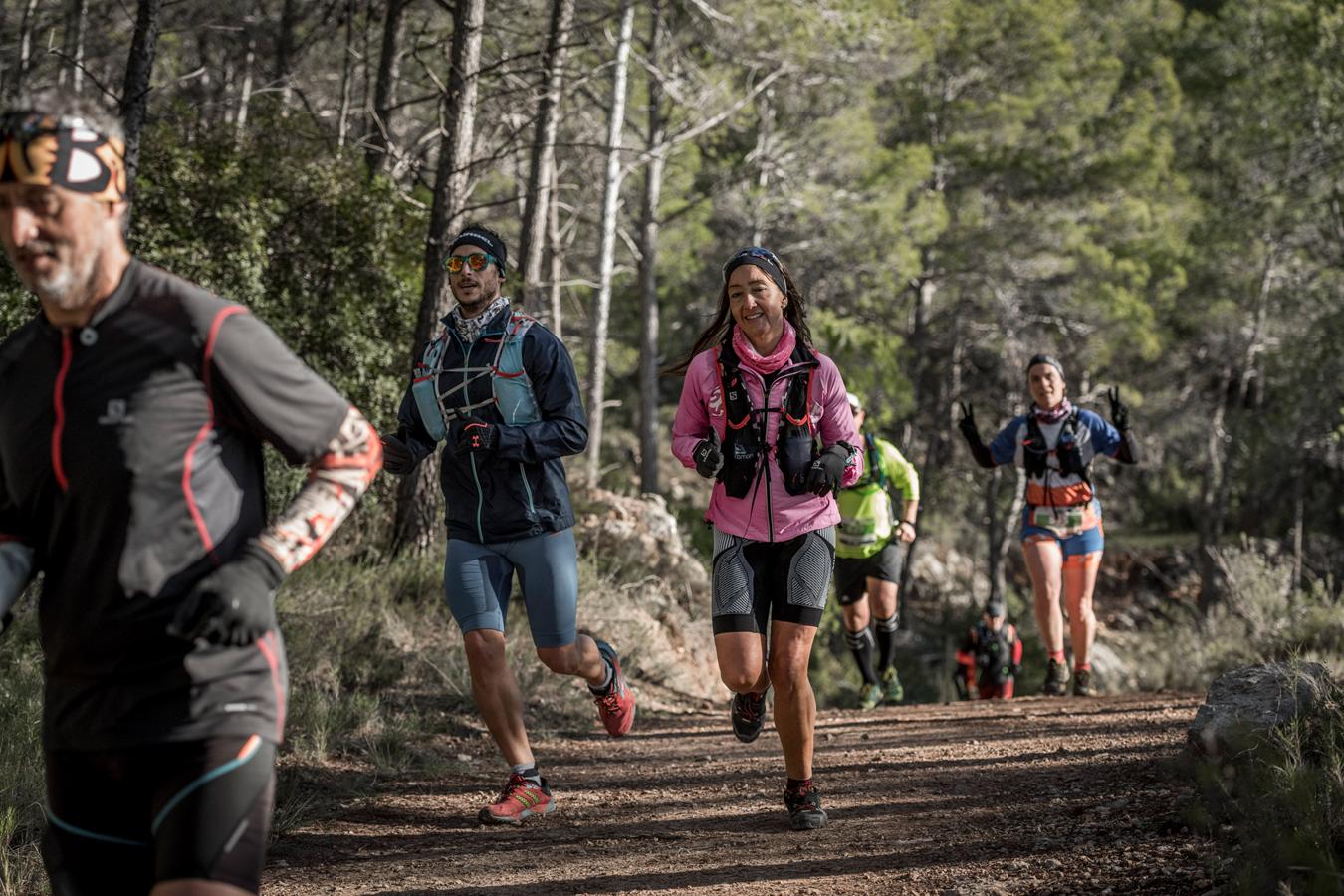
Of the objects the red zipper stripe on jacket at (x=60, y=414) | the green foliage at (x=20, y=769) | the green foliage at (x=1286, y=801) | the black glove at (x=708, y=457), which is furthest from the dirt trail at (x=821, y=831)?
the red zipper stripe on jacket at (x=60, y=414)

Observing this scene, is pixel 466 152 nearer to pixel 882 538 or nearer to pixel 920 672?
pixel 882 538

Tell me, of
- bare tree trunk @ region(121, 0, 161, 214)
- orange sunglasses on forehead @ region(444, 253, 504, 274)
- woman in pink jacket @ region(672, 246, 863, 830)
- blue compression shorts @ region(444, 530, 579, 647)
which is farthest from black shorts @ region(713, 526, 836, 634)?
bare tree trunk @ region(121, 0, 161, 214)

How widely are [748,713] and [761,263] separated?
1957 mm

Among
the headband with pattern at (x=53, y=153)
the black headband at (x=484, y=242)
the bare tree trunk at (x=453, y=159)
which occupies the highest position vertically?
the bare tree trunk at (x=453, y=159)

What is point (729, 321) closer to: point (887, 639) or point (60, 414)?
point (60, 414)

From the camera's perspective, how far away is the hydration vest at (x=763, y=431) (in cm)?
514

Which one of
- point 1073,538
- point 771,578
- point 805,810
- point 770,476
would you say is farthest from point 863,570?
point 770,476

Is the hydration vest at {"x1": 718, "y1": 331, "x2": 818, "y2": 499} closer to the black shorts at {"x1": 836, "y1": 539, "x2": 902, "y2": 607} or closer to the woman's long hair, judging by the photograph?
the woman's long hair

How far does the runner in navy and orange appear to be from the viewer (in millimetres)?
8547

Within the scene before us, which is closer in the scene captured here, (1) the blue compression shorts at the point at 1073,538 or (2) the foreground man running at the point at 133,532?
(2) the foreground man running at the point at 133,532

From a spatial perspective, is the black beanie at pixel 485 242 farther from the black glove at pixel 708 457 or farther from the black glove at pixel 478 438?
the black glove at pixel 708 457

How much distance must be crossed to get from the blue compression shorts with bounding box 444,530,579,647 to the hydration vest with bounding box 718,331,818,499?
783 mm

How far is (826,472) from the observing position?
5.04m

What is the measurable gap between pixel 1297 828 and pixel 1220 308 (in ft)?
89.8
